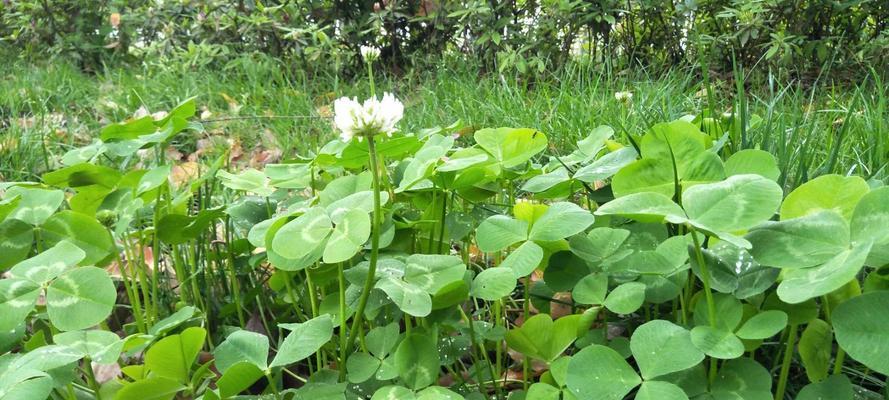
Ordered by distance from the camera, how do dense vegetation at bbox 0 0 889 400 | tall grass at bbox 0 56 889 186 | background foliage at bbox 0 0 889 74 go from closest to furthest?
dense vegetation at bbox 0 0 889 400
tall grass at bbox 0 56 889 186
background foliage at bbox 0 0 889 74

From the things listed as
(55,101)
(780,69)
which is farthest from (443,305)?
(55,101)

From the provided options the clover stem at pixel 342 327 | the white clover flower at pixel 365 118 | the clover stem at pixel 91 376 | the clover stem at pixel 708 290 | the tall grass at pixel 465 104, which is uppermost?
the white clover flower at pixel 365 118

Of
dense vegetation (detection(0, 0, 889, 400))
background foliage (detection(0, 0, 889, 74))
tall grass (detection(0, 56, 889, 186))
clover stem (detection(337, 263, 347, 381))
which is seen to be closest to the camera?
dense vegetation (detection(0, 0, 889, 400))

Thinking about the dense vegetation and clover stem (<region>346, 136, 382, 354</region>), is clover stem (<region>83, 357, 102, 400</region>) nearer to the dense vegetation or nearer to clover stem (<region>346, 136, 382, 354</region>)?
the dense vegetation

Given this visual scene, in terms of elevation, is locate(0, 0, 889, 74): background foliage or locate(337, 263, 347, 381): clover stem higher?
locate(337, 263, 347, 381): clover stem

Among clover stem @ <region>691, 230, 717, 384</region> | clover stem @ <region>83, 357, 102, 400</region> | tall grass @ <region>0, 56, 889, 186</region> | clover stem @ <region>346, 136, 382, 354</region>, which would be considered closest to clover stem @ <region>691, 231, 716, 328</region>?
clover stem @ <region>691, 230, 717, 384</region>

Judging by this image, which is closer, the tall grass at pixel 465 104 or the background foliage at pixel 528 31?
the tall grass at pixel 465 104

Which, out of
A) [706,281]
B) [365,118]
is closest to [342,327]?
[365,118]

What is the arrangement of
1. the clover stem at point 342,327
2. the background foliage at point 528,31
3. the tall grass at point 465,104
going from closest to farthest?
1. the clover stem at point 342,327
2. the tall grass at point 465,104
3. the background foliage at point 528,31

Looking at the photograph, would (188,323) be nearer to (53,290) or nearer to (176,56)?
(53,290)

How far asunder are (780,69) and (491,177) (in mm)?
2848

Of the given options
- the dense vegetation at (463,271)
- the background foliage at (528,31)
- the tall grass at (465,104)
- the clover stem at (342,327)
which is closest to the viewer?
the dense vegetation at (463,271)

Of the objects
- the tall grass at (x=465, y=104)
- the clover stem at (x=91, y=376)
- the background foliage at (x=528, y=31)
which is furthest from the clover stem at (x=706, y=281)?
the background foliage at (x=528, y=31)

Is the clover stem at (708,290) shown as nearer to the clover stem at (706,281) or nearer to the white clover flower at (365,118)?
the clover stem at (706,281)
